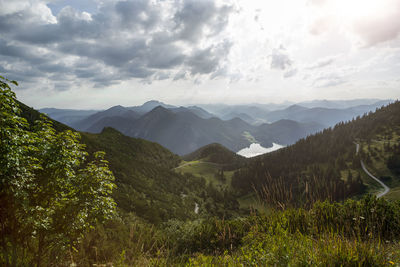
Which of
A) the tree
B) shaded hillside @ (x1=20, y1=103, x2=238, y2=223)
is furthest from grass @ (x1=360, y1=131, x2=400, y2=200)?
the tree

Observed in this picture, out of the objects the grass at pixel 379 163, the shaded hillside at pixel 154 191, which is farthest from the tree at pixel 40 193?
the grass at pixel 379 163

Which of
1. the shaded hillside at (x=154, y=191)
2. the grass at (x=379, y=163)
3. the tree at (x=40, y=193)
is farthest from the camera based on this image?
the grass at (x=379, y=163)

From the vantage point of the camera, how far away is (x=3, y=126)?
6445 mm

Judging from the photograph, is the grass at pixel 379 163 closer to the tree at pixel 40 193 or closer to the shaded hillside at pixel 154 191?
the shaded hillside at pixel 154 191

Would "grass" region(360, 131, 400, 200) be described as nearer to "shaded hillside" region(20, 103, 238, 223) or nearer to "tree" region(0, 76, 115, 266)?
"shaded hillside" region(20, 103, 238, 223)

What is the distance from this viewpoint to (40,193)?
24.7ft

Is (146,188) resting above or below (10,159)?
below

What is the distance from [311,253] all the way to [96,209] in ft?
29.0

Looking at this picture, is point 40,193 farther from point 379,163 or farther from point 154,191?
point 379,163

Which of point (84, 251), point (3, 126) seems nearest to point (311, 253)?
point (84, 251)

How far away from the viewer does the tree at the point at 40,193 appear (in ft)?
20.5

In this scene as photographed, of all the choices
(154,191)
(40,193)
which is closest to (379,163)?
(154,191)

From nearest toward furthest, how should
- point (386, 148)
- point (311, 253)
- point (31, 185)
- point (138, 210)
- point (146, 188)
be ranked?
point (311, 253) → point (31, 185) → point (138, 210) → point (146, 188) → point (386, 148)

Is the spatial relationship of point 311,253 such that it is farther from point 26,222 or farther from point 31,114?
point 31,114
